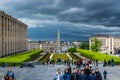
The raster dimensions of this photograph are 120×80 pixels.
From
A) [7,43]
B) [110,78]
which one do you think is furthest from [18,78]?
[7,43]

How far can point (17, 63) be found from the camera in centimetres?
5612

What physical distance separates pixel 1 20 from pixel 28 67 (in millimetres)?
38408

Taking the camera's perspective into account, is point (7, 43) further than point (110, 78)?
Yes

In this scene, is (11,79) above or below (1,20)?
below

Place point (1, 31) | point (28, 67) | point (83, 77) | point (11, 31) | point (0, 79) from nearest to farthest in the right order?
point (83, 77)
point (0, 79)
point (28, 67)
point (1, 31)
point (11, 31)

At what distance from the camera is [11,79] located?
827 inches

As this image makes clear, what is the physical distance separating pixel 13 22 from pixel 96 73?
92.3 m

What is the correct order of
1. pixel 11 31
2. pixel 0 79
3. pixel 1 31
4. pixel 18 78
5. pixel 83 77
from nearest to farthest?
1. pixel 83 77
2. pixel 0 79
3. pixel 18 78
4. pixel 1 31
5. pixel 11 31

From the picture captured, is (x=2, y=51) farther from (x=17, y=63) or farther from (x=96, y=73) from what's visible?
(x=96, y=73)

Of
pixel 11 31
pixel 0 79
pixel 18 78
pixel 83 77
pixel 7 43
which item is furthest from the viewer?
pixel 11 31

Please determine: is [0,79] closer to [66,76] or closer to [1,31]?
[66,76]

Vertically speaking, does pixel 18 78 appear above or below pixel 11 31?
below

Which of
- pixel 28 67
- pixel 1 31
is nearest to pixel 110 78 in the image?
pixel 28 67

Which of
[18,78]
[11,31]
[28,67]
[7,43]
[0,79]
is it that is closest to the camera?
[0,79]
